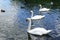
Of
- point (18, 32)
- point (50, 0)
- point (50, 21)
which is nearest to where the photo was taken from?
point (18, 32)

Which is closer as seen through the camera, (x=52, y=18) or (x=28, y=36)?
(x=28, y=36)

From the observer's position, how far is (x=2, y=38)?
528 inches

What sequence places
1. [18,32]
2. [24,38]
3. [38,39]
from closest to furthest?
[38,39]
[24,38]
[18,32]

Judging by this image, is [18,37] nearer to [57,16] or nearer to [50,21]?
[50,21]

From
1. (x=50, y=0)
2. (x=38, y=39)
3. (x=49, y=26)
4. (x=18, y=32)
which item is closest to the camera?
(x=38, y=39)

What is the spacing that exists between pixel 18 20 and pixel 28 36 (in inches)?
193

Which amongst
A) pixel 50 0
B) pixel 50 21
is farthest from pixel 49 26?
pixel 50 0

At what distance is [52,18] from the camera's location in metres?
18.0

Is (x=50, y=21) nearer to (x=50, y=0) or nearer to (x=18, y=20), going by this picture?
(x=18, y=20)

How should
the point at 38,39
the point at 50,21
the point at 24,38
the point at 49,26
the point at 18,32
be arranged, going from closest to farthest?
the point at 38,39
the point at 24,38
the point at 18,32
the point at 49,26
the point at 50,21

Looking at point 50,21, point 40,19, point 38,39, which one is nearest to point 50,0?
point 40,19

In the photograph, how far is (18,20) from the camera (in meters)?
17.9

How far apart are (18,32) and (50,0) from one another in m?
16.5

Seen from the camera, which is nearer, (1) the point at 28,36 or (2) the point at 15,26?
(1) the point at 28,36
